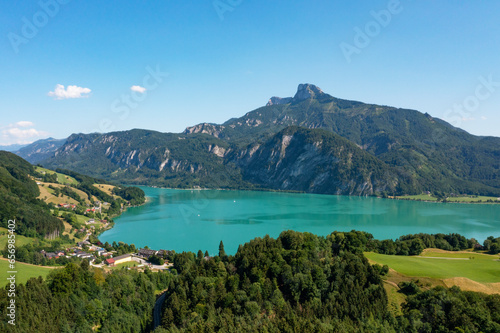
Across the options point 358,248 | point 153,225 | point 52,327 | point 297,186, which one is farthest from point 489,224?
point 297,186

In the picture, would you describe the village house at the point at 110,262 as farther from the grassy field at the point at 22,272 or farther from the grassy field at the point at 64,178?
the grassy field at the point at 64,178

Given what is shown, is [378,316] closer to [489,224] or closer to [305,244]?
[305,244]

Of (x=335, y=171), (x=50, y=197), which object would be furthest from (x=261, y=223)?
(x=335, y=171)

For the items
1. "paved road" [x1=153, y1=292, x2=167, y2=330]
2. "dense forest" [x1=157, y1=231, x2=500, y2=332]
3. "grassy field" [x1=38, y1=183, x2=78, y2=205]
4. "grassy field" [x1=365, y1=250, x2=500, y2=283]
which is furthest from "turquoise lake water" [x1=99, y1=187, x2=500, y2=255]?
"grassy field" [x1=365, y1=250, x2=500, y2=283]

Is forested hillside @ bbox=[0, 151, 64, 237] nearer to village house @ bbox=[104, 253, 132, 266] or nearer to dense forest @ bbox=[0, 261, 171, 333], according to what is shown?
village house @ bbox=[104, 253, 132, 266]

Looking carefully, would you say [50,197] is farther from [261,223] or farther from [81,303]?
[81,303]
